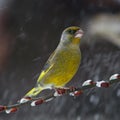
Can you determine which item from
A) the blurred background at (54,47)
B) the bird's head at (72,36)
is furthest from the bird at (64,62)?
the blurred background at (54,47)

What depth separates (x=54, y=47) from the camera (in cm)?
139

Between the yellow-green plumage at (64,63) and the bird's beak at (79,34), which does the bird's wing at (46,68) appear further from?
the bird's beak at (79,34)

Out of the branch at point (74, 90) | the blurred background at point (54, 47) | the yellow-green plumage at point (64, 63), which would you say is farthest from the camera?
the blurred background at point (54, 47)

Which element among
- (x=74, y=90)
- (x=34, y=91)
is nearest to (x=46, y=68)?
(x=34, y=91)

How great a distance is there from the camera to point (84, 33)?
53.3 inches

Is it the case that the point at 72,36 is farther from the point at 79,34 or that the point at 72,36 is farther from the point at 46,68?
the point at 46,68

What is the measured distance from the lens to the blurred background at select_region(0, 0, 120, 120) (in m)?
1.35

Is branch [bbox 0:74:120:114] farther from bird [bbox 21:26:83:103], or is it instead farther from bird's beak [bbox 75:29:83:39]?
bird's beak [bbox 75:29:83:39]

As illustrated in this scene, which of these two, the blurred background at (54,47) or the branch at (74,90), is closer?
the branch at (74,90)

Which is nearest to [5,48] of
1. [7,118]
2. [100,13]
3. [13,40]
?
[13,40]

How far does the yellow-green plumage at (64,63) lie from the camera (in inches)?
47.2

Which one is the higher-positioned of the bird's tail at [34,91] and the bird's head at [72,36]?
the bird's head at [72,36]

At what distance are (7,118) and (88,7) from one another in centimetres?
47

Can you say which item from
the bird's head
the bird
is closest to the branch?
the bird
